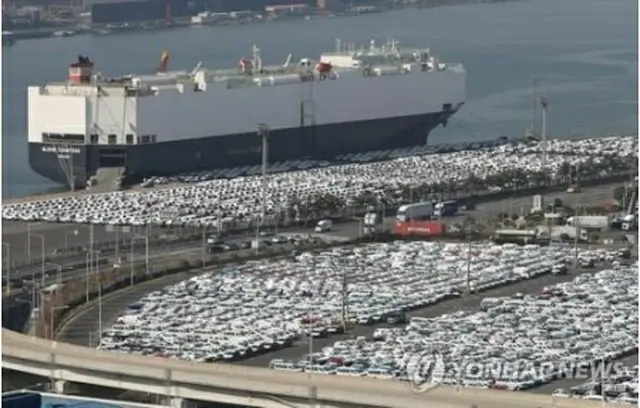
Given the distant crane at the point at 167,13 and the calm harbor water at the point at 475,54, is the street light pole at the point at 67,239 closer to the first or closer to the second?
the calm harbor water at the point at 475,54

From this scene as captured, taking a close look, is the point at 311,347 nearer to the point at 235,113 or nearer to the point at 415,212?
the point at 415,212

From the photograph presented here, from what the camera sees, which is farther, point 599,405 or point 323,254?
point 323,254

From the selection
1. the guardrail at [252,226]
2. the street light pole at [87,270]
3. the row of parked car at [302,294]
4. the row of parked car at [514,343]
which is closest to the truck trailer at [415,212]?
the guardrail at [252,226]

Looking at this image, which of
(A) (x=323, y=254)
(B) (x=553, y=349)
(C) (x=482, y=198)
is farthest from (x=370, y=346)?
(C) (x=482, y=198)

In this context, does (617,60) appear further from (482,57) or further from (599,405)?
(599,405)

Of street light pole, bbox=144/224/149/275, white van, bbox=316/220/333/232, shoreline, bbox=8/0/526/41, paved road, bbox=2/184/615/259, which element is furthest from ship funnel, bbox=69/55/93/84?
shoreline, bbox=8/0/526/41

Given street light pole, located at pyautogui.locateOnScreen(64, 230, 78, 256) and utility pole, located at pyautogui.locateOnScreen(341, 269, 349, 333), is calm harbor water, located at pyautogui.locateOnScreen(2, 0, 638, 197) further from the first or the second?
utility pole, located at pyautogui.locateOnScreen(341, 269, 349, 333)

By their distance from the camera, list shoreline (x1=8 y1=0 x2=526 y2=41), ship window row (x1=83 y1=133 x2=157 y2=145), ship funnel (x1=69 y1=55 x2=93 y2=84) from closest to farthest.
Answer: ship window row (x1=83 y1=133 x2=157 y2=145)
ship funnel (x1=69 y1=55 x2=93 y2=84)
shoreline (x1=8 y1=0 x2=526 y2=41)
